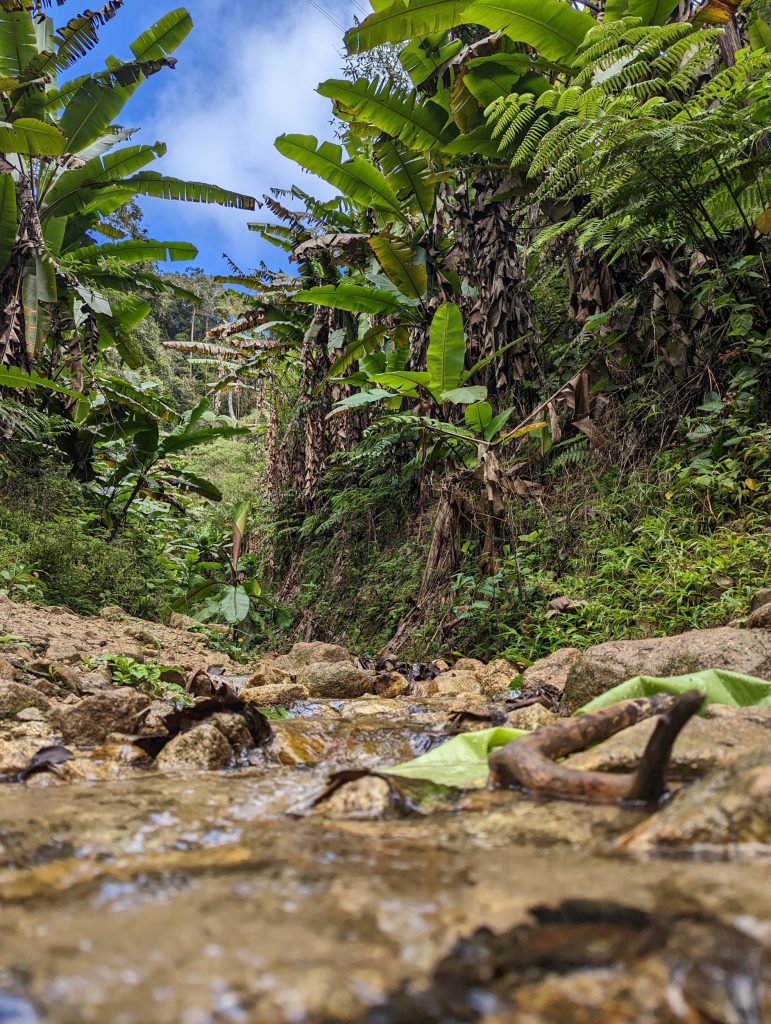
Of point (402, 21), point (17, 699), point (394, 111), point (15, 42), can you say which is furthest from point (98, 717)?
point (15, 42)

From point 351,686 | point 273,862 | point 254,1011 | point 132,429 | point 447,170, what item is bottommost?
point 351,686

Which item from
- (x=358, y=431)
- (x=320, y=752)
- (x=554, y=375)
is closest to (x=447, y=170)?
(x=554, y=375)

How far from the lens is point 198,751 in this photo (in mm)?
2182

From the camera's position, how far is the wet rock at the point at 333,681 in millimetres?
4266

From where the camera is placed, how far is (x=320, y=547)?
9.91m

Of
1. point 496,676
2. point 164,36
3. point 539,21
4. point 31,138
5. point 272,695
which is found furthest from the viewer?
point 164,36

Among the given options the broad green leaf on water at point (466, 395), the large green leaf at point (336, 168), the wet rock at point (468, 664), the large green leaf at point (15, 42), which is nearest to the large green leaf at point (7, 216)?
the large green leaf at point (15, 42)

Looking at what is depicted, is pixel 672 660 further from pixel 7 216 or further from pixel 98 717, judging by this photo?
pixel 7 216

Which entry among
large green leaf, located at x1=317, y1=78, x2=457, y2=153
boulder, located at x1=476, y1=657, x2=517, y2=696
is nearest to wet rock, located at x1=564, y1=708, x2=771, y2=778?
boulder, located at x1=476, y1=657, x2=517, y2=696

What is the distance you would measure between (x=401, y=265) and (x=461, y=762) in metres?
6.86

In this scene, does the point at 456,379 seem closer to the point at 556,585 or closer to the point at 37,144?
the point at 556,585

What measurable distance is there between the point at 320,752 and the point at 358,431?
8071 millimetres

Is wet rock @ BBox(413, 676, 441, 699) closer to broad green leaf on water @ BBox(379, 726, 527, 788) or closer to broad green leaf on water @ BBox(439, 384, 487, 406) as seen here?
broad green leaf on water @ BBox(379, 726, 527, 788)

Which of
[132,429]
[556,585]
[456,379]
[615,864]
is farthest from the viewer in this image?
[132,429]
